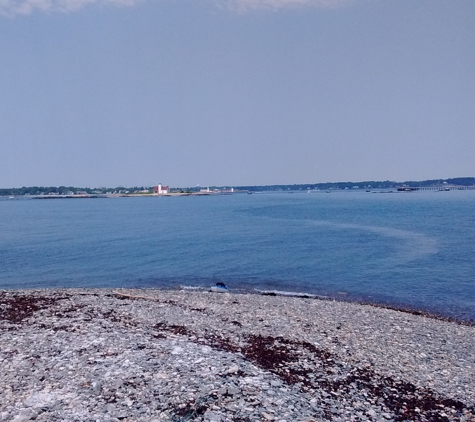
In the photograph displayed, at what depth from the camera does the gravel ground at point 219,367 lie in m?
11.0

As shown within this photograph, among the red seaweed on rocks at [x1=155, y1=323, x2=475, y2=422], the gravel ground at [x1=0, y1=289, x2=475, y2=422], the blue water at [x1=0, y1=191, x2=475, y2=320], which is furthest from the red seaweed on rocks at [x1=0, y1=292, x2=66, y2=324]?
the blue water at [x1=0, y1=191, x2=475, y2=320]

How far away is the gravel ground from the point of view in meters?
11.0

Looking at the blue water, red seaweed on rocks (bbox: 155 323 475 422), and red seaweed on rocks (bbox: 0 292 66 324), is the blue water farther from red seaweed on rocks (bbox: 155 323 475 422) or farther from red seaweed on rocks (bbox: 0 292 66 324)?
red seaweed on rocks (bbox: 155 323 475 422)

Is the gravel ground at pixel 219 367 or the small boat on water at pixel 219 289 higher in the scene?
the gravel ground at pixel 219 367

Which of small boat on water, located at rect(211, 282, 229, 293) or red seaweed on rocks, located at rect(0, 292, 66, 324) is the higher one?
red seaweed on rocks, located at rect(0, 292, 66, 324)

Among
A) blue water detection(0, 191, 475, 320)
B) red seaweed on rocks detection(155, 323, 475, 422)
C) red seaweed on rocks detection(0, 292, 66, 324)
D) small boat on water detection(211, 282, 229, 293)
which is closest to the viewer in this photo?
red seaweed on rocks detection(155, 323, 475, 422)

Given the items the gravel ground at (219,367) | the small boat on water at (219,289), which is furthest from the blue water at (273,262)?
the gravel ground at (219,367)

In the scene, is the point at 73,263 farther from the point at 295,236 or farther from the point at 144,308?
the point at 295,236

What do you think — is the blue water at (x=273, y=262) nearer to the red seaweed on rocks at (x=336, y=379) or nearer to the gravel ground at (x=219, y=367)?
the gravel ground at (x=219, y=367)

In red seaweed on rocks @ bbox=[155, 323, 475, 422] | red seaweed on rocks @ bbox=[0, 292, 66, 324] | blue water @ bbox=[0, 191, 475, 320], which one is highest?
red seaweed on rocks @ bbox=[0, 292, 66, 324]

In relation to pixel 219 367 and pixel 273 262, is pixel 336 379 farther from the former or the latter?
pixel 273 262

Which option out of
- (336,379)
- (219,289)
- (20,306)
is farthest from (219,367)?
Answer: (219,289)

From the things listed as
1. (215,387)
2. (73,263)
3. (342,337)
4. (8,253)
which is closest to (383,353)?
Answer: (342,337)

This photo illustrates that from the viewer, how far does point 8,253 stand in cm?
5500
